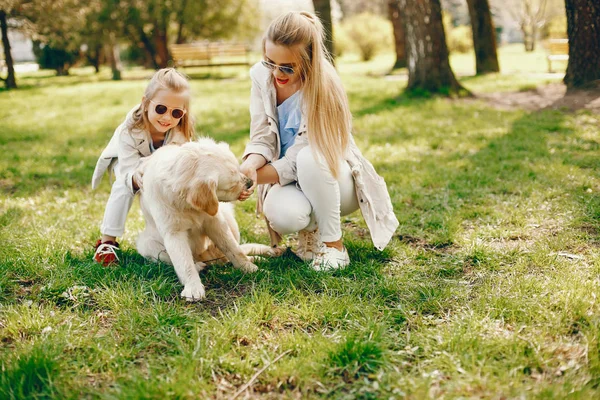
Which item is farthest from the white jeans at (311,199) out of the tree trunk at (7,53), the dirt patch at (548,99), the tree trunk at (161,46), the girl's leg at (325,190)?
the tree trunk at (161,46)

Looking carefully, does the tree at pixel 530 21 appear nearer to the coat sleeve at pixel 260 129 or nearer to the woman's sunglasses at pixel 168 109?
the coat sleeve at pixel 260 129

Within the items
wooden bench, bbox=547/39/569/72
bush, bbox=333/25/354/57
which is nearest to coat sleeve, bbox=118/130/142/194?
wooden bench, bbox=547/39/569/72

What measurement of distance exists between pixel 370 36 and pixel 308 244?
2445 centimetres

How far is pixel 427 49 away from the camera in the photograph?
10.2 meters

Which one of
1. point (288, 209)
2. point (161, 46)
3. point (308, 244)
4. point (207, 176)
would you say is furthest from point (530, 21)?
point (207, 176)

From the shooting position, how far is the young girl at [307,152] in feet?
11.1

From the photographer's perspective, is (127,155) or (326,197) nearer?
(326,197)

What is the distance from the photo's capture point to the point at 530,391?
7.13 ft

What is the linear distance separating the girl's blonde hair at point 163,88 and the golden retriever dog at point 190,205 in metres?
0.50

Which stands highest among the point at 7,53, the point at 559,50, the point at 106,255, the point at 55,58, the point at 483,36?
the point at 55,58

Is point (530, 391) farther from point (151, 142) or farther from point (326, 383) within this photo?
point (151, 142)

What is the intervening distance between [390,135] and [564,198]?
3.49 meters

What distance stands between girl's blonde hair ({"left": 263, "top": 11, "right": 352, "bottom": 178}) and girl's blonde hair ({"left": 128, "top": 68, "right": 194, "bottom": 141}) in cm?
75

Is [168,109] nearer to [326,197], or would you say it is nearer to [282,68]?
[282,68]
